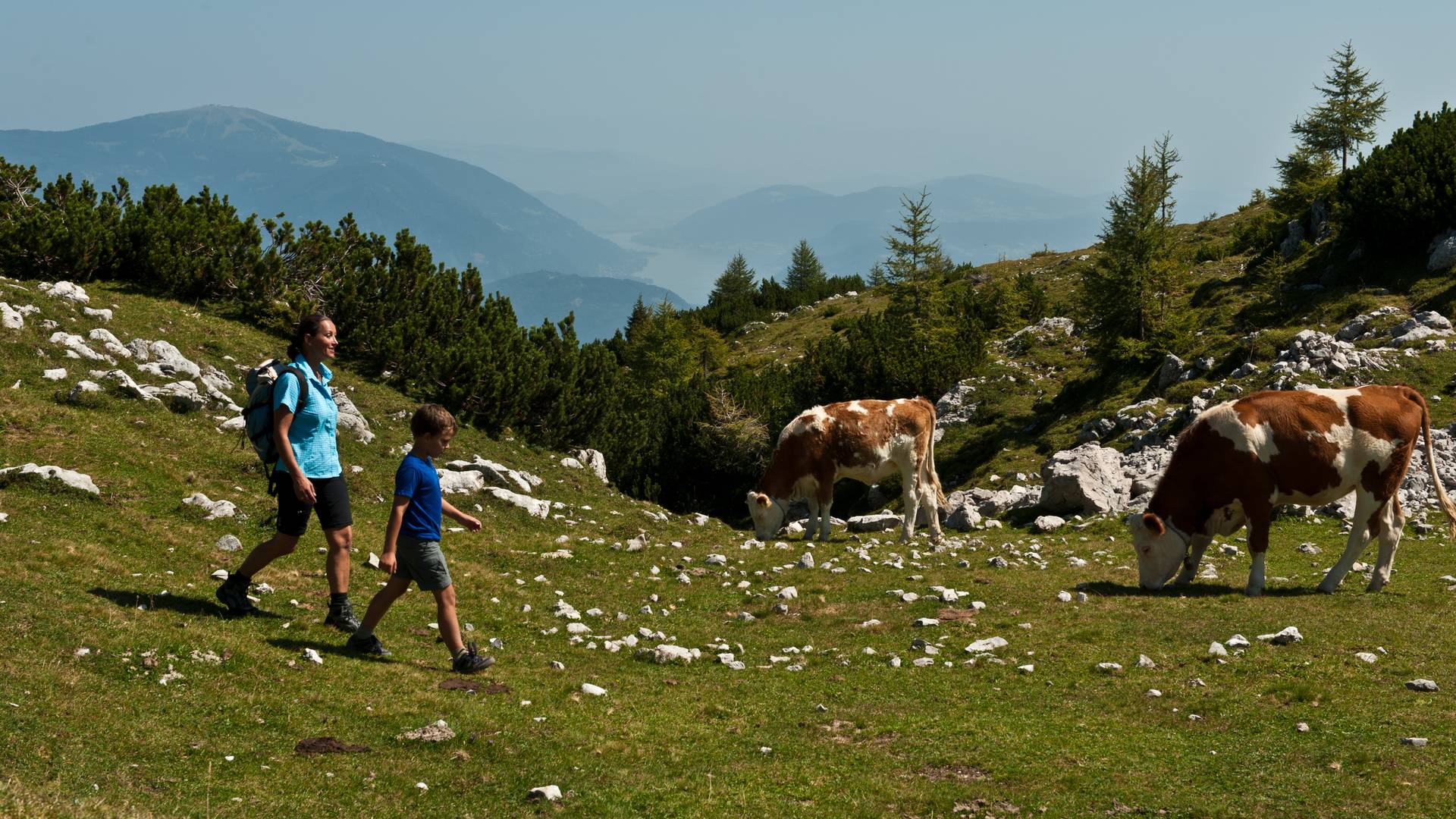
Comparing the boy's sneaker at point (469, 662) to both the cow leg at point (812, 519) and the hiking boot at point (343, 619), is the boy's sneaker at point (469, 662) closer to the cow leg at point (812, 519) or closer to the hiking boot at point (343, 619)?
the hiking boot at point (343, 619)

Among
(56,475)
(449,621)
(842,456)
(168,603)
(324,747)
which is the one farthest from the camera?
(842,456)

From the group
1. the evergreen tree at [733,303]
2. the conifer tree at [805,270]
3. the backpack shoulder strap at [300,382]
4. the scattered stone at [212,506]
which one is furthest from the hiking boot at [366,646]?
the conifer tree at [805,270]

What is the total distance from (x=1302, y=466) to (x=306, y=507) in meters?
13.3

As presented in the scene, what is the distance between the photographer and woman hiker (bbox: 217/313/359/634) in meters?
9.61

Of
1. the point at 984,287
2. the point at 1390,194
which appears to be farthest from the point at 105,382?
the point at 984,287

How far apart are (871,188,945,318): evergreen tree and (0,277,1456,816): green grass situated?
1591 inches

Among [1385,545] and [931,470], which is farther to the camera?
[931,470]

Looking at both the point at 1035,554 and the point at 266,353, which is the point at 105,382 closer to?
the point at 266,353

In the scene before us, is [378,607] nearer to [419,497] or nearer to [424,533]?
[424,533]

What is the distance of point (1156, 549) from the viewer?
48.8 ft

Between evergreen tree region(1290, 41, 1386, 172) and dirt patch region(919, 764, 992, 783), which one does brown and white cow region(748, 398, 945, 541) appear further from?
evergreen tree region(1290, 41, 1386, 172)

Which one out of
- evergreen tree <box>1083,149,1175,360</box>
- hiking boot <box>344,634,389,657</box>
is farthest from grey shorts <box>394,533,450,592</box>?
evergreen tree <box>1083,149,1175,360</box>

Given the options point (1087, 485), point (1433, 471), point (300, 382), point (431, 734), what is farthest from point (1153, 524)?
point (300, 382)

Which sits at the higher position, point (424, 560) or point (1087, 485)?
point (1087, 485)
